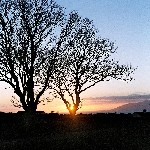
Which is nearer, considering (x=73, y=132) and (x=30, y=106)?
(x=73, y=132)

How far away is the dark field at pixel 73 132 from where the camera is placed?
981 inches

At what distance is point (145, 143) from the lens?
26688 mm

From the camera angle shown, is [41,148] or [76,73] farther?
[76,73]

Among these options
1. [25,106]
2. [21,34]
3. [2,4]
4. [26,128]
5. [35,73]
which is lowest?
[26,128]

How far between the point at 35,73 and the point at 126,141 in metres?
13.7

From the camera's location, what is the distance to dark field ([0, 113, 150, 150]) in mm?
24922

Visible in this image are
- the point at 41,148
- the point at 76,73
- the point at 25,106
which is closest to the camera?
the point at 41,148

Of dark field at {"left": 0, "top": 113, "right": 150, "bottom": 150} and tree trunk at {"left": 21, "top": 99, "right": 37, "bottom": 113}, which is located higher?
tree trunk at {"left": 21, "top": 99, "right": 37, "bottom": 113}

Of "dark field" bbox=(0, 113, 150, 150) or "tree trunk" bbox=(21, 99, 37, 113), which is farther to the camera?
"tree trunk" bbox=(21, 99, 37, 113)

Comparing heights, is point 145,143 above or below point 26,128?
below

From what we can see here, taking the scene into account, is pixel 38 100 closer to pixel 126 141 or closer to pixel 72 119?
pixel 72 119

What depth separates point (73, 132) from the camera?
3072 centimetres

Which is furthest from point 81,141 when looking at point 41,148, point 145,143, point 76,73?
point 76,73

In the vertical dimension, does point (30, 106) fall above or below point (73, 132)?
above
